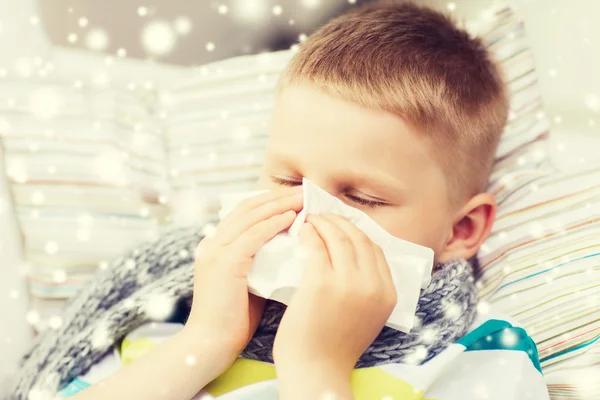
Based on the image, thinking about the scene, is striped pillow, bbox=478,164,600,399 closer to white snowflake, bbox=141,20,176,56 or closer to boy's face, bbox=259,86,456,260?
boy's face, bbox=259,86,456,260

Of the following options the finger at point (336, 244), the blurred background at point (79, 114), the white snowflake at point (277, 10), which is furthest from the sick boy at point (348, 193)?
the white snowflake at point (277, 10)

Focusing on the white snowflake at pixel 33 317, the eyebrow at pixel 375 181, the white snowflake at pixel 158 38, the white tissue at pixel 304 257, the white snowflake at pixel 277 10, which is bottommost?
the white snowflake at pixel 33 317

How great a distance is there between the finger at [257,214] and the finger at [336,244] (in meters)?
0.05

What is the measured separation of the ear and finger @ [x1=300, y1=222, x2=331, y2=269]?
0.31 m

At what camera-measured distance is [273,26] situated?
1.62 meters

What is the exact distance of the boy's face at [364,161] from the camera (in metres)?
0.80

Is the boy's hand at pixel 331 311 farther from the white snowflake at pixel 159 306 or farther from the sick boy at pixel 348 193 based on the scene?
the white snowflake at pixel 159 306

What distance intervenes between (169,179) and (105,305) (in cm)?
35

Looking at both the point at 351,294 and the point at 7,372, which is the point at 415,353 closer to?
the point at 351,294

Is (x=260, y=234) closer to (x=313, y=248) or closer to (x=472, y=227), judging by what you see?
(x=313, y=248)

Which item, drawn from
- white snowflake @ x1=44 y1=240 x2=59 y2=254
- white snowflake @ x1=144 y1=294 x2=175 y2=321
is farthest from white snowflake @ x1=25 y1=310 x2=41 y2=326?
white snowflake @ x1=144 y1=294 x2=175 y2=321

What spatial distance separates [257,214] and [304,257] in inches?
4.1

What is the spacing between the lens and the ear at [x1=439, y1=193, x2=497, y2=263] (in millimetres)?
945

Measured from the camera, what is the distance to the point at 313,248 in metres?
0.72
